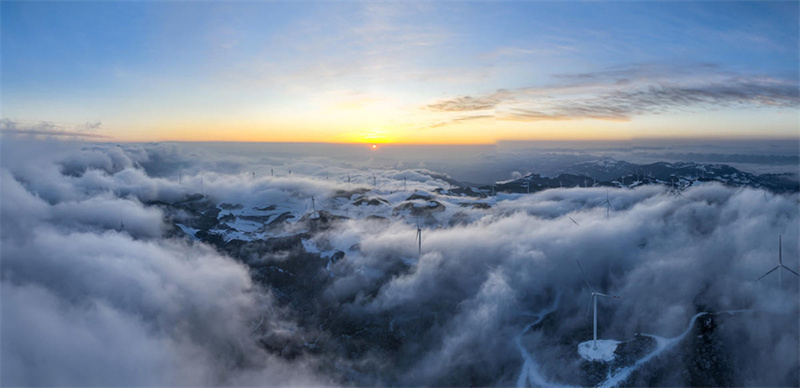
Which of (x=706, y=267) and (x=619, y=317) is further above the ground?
(x=706, y=267)

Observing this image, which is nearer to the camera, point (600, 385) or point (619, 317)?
point (600, 385)

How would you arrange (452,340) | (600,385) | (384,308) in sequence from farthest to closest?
(384,308)
(452,340)
(600,385)

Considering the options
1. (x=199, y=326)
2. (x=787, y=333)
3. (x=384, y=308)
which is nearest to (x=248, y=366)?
(x=199, y=326)

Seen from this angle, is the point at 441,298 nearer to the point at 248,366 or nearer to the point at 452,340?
the point at 452,340

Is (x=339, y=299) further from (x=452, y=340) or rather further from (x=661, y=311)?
(x=661, y=311)

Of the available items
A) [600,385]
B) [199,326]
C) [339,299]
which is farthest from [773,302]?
[199,326]

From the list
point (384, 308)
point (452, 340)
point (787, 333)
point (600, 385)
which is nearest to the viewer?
point (600, 385)

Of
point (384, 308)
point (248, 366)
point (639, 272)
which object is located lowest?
point (248, 366)
